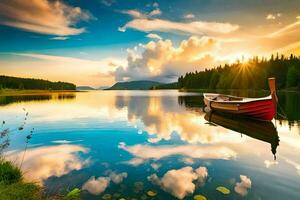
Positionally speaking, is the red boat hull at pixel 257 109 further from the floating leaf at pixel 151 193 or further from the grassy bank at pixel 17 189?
the grassy bank at pixel 17 189

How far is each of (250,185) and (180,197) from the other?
3.09 metres

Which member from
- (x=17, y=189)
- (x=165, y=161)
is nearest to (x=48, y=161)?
(x=17, y=189)

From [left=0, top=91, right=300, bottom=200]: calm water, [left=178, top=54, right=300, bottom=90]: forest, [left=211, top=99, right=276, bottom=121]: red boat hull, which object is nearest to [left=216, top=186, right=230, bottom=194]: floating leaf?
[left=0, top=91, right=300, bottom=200]: calm water

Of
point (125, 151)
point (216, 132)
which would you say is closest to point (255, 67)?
point (216, 132)

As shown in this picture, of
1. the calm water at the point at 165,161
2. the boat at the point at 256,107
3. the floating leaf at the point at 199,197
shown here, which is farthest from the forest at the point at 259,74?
the floating leaf at the point at 199,197

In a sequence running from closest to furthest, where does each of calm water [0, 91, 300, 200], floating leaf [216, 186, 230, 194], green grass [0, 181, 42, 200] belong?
1. green grass [0, 181, 42, 200]
2. floating leaf [216, 186, 230, 194]
3. calm water [0, 91, 300, 200]

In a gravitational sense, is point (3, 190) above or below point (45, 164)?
above

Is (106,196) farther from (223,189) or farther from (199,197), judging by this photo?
(223,189)

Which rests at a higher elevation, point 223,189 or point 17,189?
point 17,189

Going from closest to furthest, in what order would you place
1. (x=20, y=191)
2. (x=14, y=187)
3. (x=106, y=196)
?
(x=20, y=191)
(x=14, y=187)
(x=106, y=196)

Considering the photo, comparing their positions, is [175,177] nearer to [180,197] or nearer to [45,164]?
[180,197]

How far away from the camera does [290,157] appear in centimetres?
1393

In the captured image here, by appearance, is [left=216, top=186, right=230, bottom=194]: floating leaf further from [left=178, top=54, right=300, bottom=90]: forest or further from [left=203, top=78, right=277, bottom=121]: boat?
[left=178, top=54, right=300, bottom=90]: forest

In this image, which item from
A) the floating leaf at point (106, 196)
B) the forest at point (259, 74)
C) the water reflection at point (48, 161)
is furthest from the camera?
the forest at point (259, 74)
